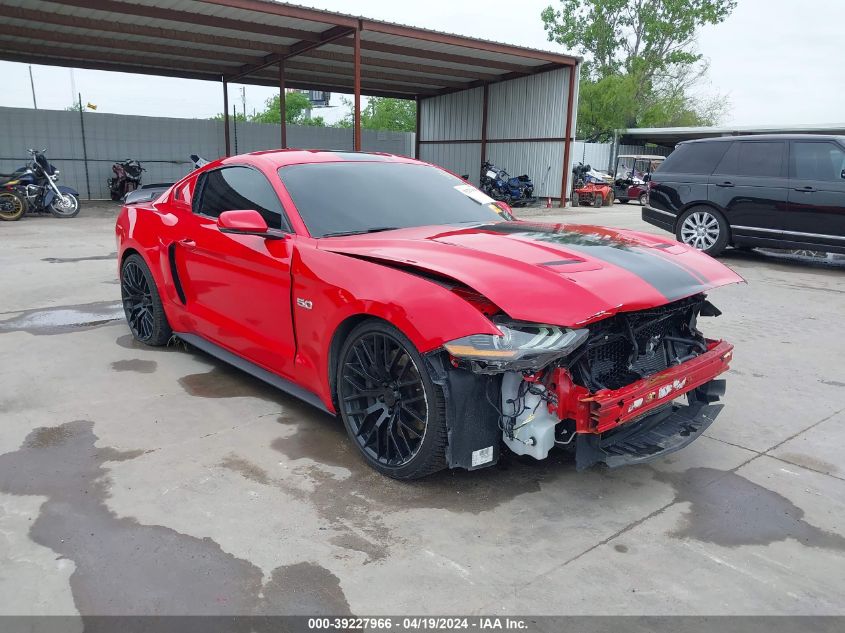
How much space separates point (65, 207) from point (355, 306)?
15.1 metres

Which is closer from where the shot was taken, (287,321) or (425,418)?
(425,418)

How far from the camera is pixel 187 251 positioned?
4418 mm

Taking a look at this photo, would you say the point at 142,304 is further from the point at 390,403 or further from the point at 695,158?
the point at 695,158

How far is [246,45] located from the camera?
17.7 meters

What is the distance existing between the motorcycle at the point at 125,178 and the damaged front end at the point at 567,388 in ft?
65.1

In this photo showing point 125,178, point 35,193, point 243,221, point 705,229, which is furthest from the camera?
point 125,178

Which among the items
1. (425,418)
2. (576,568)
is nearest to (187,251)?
(425,418)

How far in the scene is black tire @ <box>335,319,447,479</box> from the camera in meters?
2.79

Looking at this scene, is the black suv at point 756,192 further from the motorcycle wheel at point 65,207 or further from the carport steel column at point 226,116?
the carport steel column at point 226,116

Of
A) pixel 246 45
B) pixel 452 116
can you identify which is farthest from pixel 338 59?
pixel 452 116

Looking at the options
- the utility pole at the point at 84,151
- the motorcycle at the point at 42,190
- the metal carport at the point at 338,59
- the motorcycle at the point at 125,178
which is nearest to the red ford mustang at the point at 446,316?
the metal carport at the point at 338,59

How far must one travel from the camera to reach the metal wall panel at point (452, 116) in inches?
965

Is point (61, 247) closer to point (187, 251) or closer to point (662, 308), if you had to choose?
point (187, 251)

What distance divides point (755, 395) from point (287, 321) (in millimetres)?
2996
